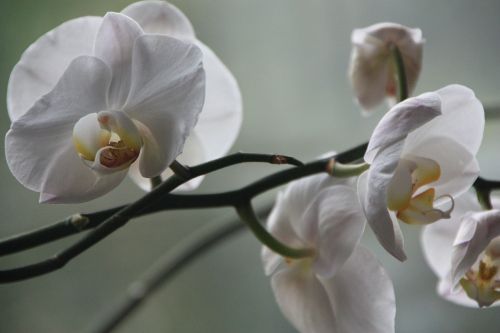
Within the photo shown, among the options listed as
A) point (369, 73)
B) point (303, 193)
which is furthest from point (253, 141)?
point (303, 193)

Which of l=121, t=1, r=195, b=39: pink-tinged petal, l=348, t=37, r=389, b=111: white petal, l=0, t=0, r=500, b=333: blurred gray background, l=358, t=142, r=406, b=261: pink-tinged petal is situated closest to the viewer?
l=358, t=142, r=406, b=261: pink-tinged petal

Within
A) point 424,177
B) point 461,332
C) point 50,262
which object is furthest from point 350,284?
point 461,332

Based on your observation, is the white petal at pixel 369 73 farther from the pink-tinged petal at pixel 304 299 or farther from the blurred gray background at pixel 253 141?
the blurred gray background at pixel 253 141

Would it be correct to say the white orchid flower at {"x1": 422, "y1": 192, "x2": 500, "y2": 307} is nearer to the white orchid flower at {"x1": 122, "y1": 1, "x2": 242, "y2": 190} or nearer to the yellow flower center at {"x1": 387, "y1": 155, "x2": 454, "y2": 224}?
the yellow flower center at {"x1": 387, "y1": 155, "x2": 454, "y2": 224}

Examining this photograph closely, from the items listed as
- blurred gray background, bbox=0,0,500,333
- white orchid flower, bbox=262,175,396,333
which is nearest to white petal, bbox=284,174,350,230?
white orchid flower, bbox=262,175,396,333

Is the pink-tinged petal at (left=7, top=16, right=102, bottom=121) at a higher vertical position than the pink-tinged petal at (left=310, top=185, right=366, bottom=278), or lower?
higher

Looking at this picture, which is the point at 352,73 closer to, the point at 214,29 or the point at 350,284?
the point at 350,284
